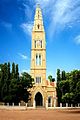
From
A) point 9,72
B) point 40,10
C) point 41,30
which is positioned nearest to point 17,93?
point 9,72

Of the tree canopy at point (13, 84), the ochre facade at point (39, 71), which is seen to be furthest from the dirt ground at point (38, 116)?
the ochre facade at point (39, 71)

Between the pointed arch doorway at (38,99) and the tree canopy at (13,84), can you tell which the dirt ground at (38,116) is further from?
the pointed arch doorway at (38,99)

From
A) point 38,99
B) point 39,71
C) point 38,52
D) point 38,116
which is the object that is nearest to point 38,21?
point 38,52

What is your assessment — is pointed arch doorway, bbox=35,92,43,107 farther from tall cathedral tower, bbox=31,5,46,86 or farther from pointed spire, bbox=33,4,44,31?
pointed spire, bbox=33,4,44,31

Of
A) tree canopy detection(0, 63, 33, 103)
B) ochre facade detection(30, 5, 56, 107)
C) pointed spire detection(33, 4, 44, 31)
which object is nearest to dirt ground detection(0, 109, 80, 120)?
tree canopy detection(0, 63, 33, 103)

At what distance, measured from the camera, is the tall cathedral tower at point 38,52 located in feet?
247

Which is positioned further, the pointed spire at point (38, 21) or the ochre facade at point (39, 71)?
the pointed spire at point (38, 21)

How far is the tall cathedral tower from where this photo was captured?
75438mm

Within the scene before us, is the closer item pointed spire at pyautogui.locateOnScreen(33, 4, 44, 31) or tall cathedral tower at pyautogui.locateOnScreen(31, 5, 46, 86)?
tall cathedral tower at pyautogui.locateOnScreen(31, 5, 46, 86)

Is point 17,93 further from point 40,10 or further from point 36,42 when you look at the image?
point 40,10

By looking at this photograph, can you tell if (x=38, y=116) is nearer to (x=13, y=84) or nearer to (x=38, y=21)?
(x=13, y=84)

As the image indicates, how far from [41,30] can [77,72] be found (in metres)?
31.1

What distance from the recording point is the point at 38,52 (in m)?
77.2

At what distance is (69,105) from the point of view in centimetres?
6688
